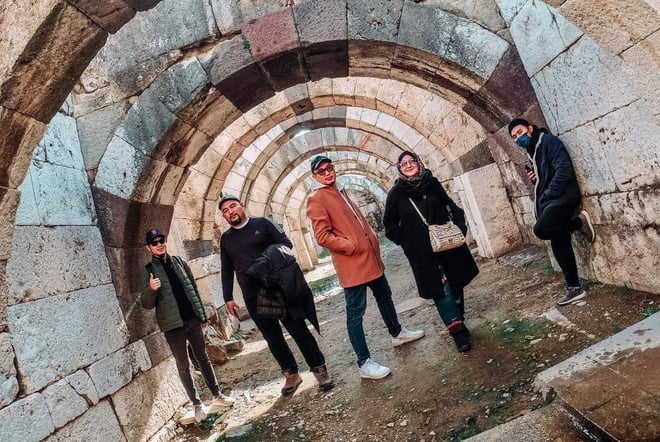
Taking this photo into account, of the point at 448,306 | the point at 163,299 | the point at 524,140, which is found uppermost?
the point at 524,140

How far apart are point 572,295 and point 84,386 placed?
3.50 m

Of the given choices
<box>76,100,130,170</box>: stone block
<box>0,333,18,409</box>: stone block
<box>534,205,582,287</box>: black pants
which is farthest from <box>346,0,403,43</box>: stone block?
<box>0,333,18,409</box>: stone block

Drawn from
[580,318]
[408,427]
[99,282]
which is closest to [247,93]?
[99,282]

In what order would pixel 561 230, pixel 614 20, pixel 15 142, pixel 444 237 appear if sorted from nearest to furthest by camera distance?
pixel 614 20
pixel 15 142
pixel 444 237
pixel 561 230

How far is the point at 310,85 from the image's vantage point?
6.02 m

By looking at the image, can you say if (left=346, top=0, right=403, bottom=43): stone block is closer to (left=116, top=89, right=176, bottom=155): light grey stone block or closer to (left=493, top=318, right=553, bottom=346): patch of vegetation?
(left=116, top=89, right=176, bottom=155): light grey stone block

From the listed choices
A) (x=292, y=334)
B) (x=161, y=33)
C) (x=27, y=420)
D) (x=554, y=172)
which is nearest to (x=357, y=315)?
(x=292, y=334)

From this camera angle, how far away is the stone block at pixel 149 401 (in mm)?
2891

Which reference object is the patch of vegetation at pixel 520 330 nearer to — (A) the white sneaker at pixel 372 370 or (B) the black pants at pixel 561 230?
(B) the black pants at pixel 561 230

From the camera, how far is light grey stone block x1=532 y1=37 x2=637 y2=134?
235 cm

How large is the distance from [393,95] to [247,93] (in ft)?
9.50

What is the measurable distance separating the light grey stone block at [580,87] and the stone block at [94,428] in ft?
12.4

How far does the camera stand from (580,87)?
8.59ft

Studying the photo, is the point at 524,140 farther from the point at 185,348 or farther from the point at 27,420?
the point at 27,420
